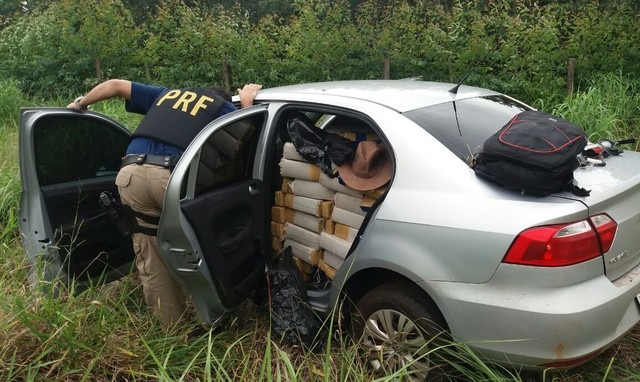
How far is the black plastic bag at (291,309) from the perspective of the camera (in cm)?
257

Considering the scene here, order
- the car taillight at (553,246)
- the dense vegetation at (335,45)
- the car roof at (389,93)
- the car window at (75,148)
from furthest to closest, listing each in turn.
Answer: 1. the dense vegetation at (335,45)
2. the car window at (75,148)
3. the car roof at (389,93)
4. the car taillight at (553,246)

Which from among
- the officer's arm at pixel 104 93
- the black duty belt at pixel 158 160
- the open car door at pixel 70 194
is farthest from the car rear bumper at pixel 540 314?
the officer's arm at pixel 104 93

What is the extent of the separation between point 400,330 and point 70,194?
2176mm

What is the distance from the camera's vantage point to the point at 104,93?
3.02m

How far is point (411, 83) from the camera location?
307cm

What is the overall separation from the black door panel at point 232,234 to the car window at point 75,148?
3.63ft

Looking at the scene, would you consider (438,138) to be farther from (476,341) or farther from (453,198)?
(476,341)

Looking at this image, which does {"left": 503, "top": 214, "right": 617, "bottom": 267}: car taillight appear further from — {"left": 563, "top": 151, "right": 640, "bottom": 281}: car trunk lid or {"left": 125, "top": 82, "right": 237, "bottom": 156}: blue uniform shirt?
{"left": 125, "top": 82, "right": 237, "bottom": 156}: blue uniform shirt

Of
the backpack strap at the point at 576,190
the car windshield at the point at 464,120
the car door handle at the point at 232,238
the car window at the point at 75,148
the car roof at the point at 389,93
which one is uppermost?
the car roof at the point at 389,93

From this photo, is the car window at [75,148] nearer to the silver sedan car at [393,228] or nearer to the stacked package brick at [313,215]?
the silver sedan car at [393,228]

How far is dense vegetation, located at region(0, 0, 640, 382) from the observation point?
7.14 ft

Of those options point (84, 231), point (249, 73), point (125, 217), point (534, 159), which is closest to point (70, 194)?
point (84, 231)

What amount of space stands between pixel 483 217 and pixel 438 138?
50cm

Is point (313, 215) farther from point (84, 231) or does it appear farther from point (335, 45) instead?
point (335, 45)
